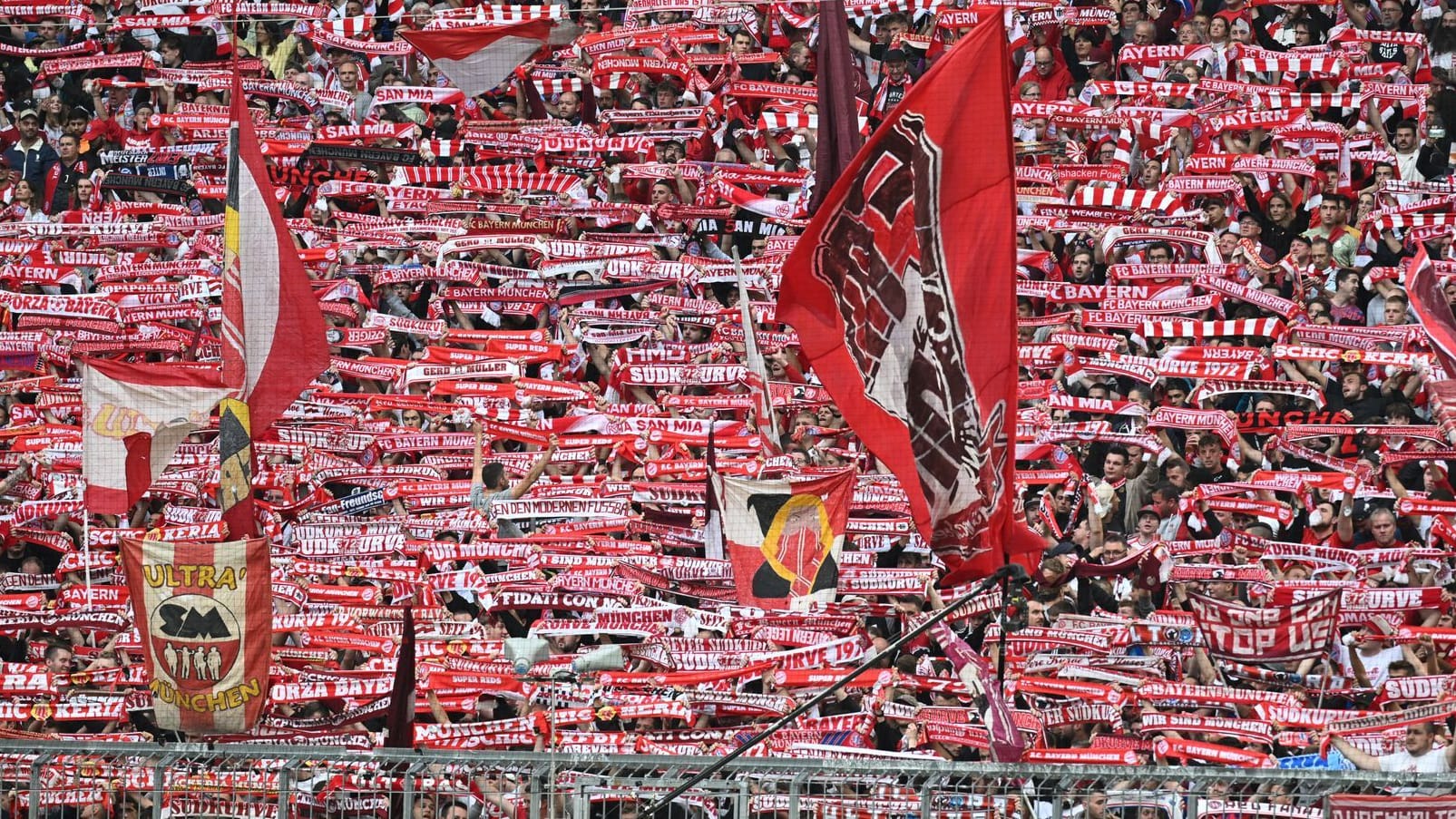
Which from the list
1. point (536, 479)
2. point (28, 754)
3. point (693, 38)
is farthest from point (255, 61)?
point (28, 754)

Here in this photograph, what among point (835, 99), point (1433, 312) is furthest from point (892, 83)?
point (1433, 312)

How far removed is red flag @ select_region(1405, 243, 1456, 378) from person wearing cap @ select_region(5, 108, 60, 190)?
40.5ft

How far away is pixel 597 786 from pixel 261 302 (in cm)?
530

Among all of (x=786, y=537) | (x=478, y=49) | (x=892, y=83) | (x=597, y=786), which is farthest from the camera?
(x=478, y=49)

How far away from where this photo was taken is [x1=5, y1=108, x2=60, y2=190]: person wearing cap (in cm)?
2303

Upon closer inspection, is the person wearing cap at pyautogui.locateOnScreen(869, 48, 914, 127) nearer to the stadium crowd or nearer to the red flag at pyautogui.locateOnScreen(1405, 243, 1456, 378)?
A: the stadium crowd

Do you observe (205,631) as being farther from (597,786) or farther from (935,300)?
(935,300)

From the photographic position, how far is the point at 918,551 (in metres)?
16.8

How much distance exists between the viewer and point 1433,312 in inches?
567

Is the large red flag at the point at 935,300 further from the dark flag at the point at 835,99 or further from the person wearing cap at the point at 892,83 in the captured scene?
the person wearing cap at the point at 892,83

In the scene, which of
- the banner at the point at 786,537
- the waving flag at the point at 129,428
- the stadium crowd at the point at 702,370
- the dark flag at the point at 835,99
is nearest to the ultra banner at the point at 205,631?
the stadium crowd at the point at 702,370

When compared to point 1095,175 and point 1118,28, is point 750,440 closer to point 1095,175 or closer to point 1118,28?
point 1095,175

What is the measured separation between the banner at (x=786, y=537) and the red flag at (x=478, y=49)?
7.92 metres

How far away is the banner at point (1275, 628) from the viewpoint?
1453 centimetres
